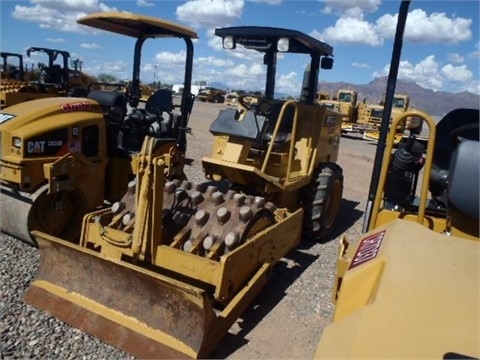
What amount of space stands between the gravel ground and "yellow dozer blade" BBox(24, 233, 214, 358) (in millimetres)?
119

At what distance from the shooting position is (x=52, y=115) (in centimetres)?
482

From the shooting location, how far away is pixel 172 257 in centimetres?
366

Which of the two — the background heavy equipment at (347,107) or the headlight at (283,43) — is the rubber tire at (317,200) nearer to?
the headlight at (283,43)

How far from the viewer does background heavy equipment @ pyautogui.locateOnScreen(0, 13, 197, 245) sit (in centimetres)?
457

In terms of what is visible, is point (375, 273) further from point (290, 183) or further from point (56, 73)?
point (56, 73)

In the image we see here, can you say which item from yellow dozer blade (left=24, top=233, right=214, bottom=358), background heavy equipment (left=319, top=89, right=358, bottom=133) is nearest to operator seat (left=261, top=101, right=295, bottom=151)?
yellow dozer blade (left=24, top=233, right=214, bottom=358)

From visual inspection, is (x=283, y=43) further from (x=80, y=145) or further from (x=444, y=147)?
(x=80, y=145)

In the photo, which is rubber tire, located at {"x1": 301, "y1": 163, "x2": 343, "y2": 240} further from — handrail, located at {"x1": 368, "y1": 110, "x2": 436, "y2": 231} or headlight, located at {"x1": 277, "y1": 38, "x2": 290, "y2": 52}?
handrail, located at {"x1": 368, "y1": 110, "x2": 436, "y2": 231}

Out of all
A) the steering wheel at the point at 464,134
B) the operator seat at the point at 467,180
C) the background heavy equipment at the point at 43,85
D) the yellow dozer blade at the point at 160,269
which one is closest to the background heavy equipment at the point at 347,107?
the background heavy equipment at the point at 43,85

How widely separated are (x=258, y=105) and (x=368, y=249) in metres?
3.76

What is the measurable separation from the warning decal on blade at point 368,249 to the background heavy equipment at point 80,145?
205cm

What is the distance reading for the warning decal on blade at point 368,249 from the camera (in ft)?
7.18

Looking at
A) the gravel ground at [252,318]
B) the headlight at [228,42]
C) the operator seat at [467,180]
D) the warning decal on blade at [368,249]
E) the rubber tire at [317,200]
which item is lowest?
the gravel ground at [252,318]

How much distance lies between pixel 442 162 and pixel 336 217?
108 inches
